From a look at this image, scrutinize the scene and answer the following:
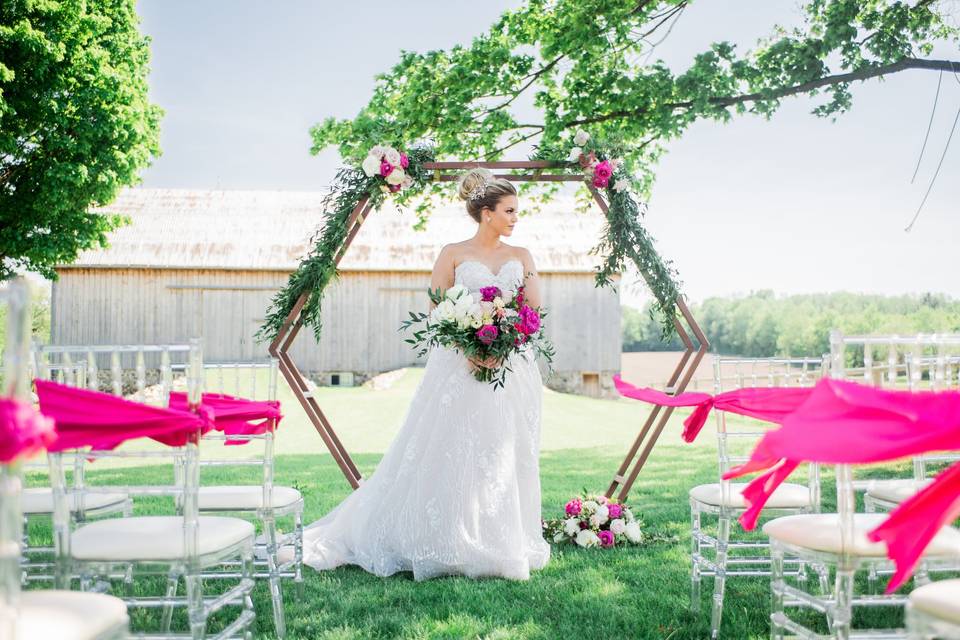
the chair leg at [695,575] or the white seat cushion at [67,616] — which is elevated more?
the white seat cushion at [67,616]

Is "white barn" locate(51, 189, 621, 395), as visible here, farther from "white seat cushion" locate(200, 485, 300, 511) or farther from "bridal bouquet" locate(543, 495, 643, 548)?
"white seat cushion" locate(200, 485, 300, 511)

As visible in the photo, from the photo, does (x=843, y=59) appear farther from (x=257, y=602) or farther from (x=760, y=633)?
(x=257, y=602)

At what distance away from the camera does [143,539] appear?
2.91 meters

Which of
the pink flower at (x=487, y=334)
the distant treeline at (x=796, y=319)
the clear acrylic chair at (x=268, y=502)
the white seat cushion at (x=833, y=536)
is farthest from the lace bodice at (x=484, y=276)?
the distant treeline at (x=796, y=319)

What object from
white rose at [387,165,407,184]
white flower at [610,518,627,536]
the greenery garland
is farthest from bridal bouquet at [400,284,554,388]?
white flower at [610,518,627,536]

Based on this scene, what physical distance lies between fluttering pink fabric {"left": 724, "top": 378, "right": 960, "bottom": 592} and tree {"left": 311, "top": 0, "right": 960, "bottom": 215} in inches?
234

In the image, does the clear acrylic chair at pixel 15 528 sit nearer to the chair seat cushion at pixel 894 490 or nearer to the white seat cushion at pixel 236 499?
the white seat cushion at pixel 236 499

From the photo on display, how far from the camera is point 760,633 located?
378 centimetres

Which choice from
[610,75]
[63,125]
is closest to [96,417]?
[610,75]

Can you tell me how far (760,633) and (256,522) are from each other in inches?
183

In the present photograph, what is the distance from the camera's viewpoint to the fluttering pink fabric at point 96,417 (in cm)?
269

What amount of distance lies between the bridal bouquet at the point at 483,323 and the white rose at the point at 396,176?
4.52 feet

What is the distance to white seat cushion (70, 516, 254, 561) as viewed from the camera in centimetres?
285

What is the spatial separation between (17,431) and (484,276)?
357cm
